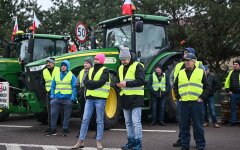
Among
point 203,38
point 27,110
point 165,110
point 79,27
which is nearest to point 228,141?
point 165,110

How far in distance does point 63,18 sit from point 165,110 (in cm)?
2094

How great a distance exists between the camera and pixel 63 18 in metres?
30.8

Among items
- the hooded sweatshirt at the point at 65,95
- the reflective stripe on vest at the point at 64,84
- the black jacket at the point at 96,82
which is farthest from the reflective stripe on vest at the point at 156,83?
the black jacket at the point at 96,82

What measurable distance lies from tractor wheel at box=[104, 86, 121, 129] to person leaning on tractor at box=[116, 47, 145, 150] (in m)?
2.69

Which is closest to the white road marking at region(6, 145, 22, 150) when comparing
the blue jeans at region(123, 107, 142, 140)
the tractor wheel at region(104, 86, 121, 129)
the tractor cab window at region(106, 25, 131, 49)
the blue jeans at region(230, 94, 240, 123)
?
the blue jeans at region(123, 107, 142, 140)

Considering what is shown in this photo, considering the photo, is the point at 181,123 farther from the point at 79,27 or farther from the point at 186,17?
the point at 186,17

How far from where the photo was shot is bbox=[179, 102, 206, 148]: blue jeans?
683cm

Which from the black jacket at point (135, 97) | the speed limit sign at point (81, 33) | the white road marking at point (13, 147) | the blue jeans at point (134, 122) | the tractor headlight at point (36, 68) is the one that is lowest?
the white road marking at point (13, 147)

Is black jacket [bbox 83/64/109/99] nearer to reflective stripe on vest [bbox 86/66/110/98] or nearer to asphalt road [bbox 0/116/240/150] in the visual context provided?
reflective stripe on vest [bbox 86/66/110/98]

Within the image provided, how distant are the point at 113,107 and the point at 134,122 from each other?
3.15m

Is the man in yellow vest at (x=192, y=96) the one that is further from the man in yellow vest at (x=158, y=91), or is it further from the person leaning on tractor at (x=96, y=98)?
the man in yellow vest at (x=158, y=91)

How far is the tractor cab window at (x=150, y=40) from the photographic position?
10.9m

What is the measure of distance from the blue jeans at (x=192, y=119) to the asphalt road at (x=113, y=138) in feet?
1.56

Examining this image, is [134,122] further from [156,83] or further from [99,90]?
[156,83]
